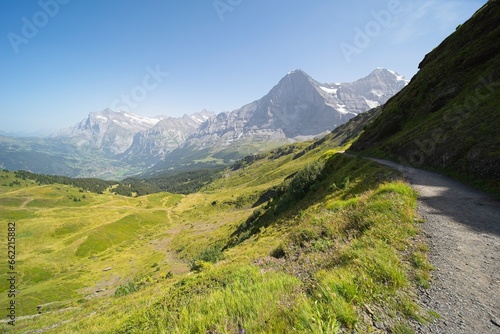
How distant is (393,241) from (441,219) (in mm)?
5114

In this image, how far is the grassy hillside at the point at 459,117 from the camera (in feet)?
65.3

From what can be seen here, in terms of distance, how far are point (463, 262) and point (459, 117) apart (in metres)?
27.8

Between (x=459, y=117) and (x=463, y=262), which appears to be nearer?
(x=463, y=262)

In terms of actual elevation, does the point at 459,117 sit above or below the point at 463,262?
above

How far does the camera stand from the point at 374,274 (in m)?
Result: 6.00

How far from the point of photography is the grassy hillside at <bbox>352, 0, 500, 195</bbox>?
19.9m

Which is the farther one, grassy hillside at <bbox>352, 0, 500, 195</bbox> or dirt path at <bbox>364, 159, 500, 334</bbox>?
grassy hillside at <bbox>352, 0, 500, 195</bbox>

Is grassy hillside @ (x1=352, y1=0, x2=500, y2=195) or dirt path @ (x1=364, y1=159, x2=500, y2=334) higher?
grassy hillside @ (x1=352, y1=0, x2=500, y2=195)

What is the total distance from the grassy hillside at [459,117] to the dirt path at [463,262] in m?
6.09

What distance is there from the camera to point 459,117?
26.8 metres

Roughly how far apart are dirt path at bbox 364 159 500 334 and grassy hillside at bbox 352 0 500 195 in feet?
20.0

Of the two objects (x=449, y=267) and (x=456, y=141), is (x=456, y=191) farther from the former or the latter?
(x=449, y=267)

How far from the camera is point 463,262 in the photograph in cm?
743

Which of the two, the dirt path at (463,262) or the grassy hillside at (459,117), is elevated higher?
the grassy hillside at (459,117)
